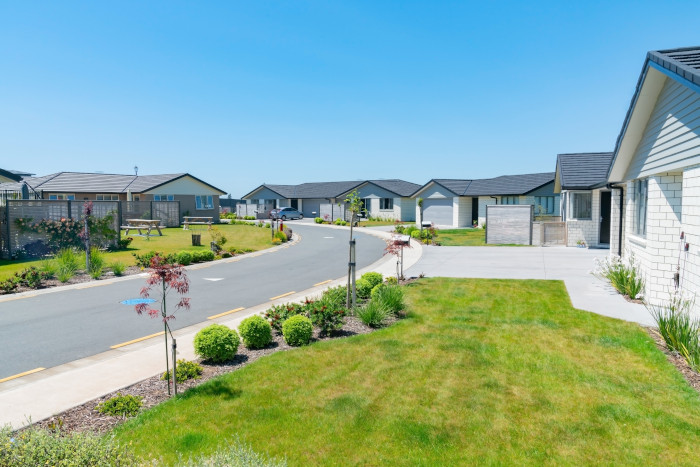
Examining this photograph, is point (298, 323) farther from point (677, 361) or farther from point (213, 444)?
point (677, 361)

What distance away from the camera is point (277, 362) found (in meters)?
7.57

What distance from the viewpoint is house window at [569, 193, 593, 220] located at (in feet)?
84.0

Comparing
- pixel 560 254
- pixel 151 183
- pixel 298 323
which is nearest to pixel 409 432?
pixel 298 323

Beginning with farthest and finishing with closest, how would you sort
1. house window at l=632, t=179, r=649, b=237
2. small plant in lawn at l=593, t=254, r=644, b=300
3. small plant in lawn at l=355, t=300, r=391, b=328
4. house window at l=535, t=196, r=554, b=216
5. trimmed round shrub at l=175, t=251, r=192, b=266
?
house window at l=535, t=196, r=554, b=216 < trimmed round shrub at l=175, t=251, r=192, b=266 < house window at l=632, t=179, r=649, b=237 < small plant in lawn at l=593, t=254, r=644, b=300 < small plant in lawn at l=355, t=300, r=391, b=328

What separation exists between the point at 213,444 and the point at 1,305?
33.5 ft

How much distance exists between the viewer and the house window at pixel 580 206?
1008 inches

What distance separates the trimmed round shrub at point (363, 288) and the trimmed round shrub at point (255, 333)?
159 inches

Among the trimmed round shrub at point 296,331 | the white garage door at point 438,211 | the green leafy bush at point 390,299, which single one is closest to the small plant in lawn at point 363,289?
the green leafy bush at point 390,299

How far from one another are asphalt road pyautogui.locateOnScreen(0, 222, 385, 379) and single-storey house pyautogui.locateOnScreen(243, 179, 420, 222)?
31.3m

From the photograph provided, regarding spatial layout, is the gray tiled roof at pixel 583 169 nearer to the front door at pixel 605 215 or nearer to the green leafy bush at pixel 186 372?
the front door at pixel 605 215

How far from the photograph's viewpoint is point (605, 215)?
997 inches

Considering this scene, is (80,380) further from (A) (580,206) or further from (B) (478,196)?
(B) (478,196)

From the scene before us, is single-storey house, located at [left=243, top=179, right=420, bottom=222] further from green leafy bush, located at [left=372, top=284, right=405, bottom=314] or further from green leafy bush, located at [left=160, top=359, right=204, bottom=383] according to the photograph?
green leafy bush, located at [left=160, top=359, right=204, bottom=383]

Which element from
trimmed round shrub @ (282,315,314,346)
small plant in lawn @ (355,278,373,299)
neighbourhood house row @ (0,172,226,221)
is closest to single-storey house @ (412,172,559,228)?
neighbourhood house row @ (0,172,226,221)
